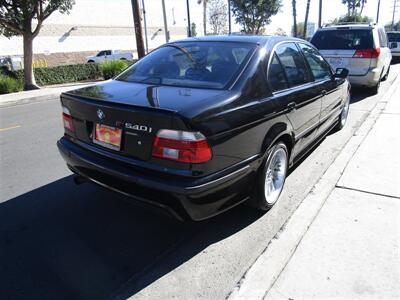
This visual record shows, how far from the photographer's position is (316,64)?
456cm

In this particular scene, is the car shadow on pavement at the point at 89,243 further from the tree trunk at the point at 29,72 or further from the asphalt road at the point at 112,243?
the tree trunk at the point at 29,72

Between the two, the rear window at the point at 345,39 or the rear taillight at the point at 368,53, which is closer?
the rear taillight at the point at 368,53

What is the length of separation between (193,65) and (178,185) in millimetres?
1426

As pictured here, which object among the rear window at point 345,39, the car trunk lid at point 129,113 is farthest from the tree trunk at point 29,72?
the car trunk lid at point 129,113

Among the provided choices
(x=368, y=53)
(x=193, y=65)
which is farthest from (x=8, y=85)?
(x=193, y=65)

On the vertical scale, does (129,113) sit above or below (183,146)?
above

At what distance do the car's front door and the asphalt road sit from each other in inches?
32.7

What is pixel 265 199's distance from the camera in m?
3.31

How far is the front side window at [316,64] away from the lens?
4.30m

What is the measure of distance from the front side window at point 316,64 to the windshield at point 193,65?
3.97 feet

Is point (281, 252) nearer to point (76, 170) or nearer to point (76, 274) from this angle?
point (76, 274)

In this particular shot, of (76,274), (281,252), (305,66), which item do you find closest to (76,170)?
(76,274)

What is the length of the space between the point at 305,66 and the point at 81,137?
268cm

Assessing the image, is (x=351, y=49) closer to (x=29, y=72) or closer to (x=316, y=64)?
(x=316, y=64)
